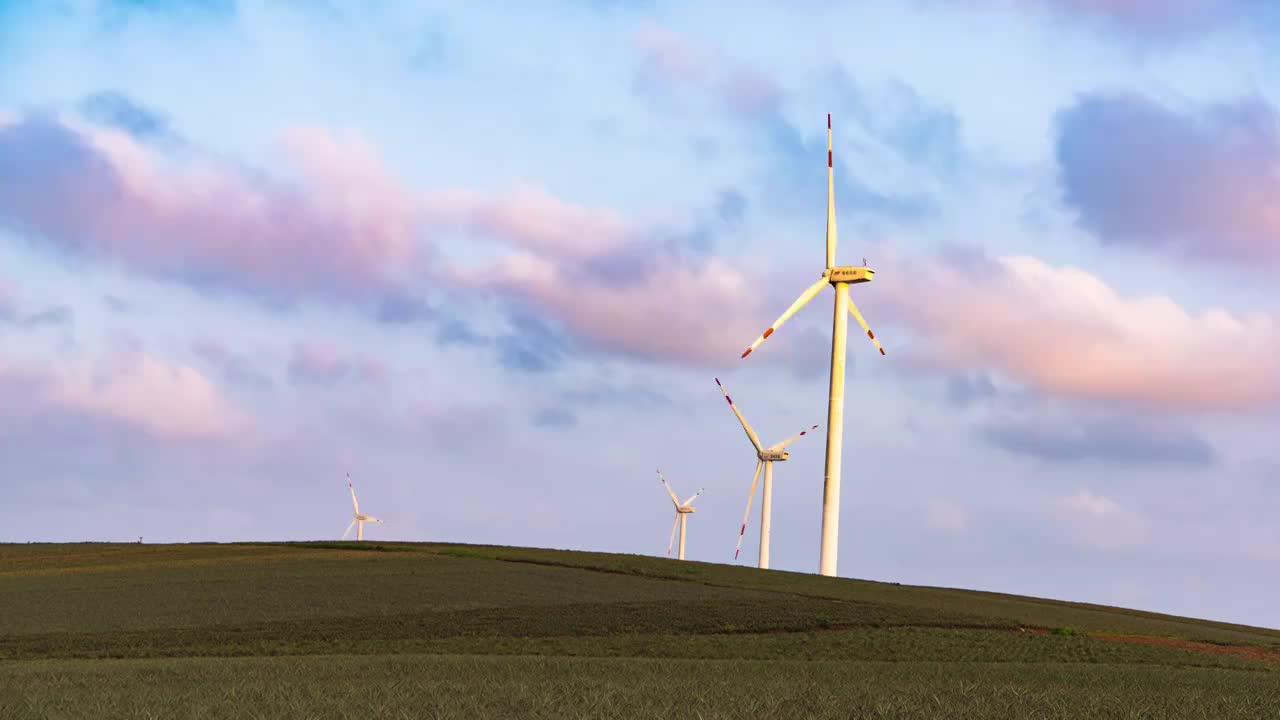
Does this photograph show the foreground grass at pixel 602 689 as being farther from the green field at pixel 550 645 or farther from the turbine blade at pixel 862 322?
the turbine blade at pixel 862 322

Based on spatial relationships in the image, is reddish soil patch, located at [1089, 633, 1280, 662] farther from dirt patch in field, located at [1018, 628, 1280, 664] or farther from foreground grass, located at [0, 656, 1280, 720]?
foreground grass, located at [0, 656, 1280, 720]

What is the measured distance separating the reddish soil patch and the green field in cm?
25

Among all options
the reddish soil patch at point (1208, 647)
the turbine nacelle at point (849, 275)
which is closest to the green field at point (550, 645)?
the reddish soil patch at point (1208, 647)

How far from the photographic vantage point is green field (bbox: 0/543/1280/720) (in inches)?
774

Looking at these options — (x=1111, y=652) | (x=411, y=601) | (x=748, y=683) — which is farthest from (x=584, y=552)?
(x=748, y=683)

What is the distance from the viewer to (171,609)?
157ft

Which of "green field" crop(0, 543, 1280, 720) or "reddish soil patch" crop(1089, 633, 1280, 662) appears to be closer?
"green field" crop(0, 543, 1280, 720)

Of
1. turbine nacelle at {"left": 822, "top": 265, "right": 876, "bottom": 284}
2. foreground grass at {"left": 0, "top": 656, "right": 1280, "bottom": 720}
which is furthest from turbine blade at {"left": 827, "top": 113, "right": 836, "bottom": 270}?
foreground grass at {"left": 0, "top": 656, "right": 1280, "bottom": 720}

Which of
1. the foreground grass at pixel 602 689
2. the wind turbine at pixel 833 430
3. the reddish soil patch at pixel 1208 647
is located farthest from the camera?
the wind turbine at pixel 833 430

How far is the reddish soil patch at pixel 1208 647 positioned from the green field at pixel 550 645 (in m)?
0.25

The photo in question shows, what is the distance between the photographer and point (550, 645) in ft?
120

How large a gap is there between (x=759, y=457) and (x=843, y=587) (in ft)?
90.3

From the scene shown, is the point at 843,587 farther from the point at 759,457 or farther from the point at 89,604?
the point at 89,604

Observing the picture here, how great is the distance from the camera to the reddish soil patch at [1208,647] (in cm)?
4462
